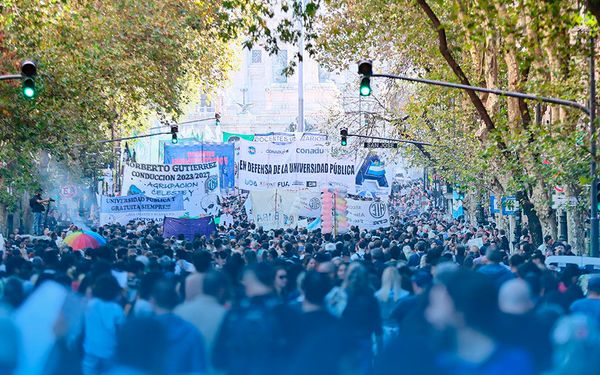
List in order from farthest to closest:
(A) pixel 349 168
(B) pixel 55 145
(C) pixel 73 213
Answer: (C) pixel 73 213, (A) pixel 349 168, (B) pixel 55 145

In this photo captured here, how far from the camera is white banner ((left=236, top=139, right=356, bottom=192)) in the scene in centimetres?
3509

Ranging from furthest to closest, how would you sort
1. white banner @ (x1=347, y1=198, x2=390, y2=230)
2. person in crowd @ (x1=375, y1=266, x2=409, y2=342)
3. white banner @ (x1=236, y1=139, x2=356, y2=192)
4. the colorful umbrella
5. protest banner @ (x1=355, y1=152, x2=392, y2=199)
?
protest banner @ (x1=355, y1=152, x2=392, y2=199) → white banner @ (x1=236, y1=139, x2=356, y2=192) → white banner @ (x1=347, y1=198, x2=390, y2=230) → the colorful umbrella → person in crowd @ (x1=375, y1=266, x2=409, y2=342)

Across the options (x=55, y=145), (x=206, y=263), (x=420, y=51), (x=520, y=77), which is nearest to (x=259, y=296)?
(x=206, y=263)

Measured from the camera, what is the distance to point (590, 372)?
6711mm

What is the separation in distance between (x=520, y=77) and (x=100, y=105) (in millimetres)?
10330

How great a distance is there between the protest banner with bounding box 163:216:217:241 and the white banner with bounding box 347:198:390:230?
15.4ft

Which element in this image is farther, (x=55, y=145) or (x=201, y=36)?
(x=201, y=36)

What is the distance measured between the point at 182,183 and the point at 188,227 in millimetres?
3036

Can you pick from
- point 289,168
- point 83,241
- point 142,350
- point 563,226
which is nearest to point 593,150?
point 83,241

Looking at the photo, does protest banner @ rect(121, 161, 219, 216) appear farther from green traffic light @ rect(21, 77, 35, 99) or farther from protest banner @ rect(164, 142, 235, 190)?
protest banner @ rect(164, 142, 235, 190)

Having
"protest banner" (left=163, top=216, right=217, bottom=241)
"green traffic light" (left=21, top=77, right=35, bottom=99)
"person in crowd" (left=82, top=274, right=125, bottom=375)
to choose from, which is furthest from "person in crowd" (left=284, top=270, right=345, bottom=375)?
"protest banner" (left=163, top=216, right=217, bottom=241)

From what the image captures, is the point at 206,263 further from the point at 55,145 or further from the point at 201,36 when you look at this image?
the point at 201,36

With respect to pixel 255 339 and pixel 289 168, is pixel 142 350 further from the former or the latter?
pixel 289 168

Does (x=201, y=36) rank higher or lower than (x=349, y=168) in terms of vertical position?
higher
